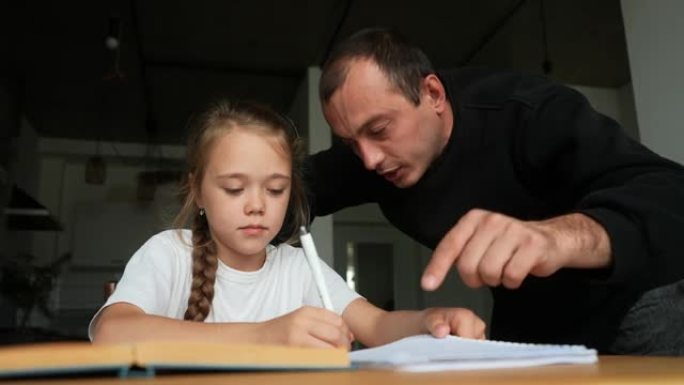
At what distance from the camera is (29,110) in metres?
4.70

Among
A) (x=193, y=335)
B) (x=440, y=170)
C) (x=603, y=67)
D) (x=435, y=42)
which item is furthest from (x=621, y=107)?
(x=193, y=335)

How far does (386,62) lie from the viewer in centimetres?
138

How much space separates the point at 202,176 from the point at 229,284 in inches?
8.7

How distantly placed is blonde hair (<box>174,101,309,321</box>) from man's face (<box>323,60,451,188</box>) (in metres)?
0.13

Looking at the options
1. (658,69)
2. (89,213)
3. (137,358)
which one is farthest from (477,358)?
(89,213)

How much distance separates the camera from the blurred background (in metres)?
3.31

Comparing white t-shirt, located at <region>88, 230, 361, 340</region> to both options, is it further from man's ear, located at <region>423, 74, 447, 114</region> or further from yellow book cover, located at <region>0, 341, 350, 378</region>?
yellow book cover, located at <region>0, 341, 350, 378</region>

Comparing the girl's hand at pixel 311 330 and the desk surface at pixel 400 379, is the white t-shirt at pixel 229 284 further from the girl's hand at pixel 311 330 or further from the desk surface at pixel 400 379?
the desk surface at pixel 400 379

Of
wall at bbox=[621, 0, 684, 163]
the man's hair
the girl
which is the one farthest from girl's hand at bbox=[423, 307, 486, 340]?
wall at bbox=[621, 0, 684, 163]

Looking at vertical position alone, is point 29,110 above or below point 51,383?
above

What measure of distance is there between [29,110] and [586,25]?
13.2 feet

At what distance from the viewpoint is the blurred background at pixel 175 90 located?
331 cm

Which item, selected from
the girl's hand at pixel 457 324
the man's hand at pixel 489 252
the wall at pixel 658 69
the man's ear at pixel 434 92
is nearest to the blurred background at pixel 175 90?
the wall at pixel 658 69

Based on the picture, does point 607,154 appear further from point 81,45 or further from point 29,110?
point 29,110
